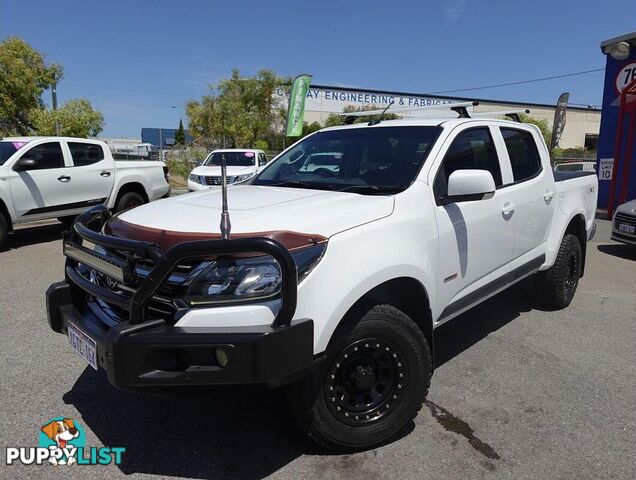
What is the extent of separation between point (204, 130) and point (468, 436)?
1264 inches

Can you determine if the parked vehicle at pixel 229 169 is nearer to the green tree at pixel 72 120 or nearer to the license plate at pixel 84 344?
the license plate at pixel 84 344

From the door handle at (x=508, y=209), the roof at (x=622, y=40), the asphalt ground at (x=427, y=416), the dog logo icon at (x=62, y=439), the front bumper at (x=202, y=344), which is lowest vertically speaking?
the asphalt ground at (x=427, y=416)

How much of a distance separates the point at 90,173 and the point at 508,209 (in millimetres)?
7584

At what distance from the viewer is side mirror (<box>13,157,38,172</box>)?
7406 mm

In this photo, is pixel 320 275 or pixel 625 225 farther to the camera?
pixel 625 225

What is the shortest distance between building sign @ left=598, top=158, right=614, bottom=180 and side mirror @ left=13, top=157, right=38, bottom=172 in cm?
1307

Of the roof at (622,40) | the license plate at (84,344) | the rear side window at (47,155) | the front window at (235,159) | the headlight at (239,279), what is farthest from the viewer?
the front window at (235,159)

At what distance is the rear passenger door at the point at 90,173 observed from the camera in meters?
8.54

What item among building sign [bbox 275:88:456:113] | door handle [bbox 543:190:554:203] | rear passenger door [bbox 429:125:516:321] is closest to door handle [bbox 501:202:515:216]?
rear passenger door [bbox 429:125:516:321]

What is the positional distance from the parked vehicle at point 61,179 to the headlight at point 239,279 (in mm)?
6681

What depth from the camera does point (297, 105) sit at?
855 inches

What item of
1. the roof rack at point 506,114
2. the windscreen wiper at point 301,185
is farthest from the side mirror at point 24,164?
the roof rack at point 506,114

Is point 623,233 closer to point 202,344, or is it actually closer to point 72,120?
point 202,344

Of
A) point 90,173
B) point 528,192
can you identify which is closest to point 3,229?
point 90,173
